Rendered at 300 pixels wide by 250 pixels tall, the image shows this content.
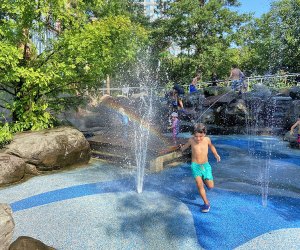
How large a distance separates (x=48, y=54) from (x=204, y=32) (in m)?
19.4

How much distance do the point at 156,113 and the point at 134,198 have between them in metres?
12.2

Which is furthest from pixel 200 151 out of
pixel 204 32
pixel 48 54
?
pixel 204 32

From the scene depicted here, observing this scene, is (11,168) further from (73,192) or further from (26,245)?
(26,245)

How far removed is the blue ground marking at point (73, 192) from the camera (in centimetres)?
589

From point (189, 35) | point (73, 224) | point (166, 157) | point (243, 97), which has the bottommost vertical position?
point (73, 224)

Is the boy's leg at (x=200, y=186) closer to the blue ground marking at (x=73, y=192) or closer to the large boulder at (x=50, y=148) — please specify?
the blue ground marking at (x=73, y=192)

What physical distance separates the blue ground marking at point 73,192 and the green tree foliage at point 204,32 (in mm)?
19489

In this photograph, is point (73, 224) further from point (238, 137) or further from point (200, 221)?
point (238, 137)

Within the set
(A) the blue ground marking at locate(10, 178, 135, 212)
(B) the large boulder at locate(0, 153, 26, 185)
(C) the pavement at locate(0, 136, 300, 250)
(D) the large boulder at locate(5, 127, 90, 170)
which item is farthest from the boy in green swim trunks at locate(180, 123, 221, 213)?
(B) the large boulder at locate(0, 153, 26, 185)

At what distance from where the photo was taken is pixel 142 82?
37.6 metres

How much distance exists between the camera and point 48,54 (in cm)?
868

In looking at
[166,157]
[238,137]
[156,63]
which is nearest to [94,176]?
[166,157]

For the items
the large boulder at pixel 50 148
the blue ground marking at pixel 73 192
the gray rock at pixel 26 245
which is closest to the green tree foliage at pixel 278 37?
the large boulder at pixel 50 148

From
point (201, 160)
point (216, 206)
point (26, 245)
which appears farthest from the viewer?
point (216, 206)
